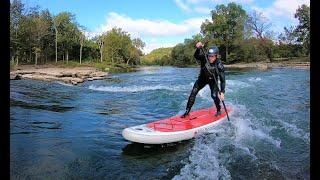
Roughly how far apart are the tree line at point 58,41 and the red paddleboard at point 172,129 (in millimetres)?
17098

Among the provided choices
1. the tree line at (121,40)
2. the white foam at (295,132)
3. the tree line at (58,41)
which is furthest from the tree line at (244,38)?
the white foam at (295,132)

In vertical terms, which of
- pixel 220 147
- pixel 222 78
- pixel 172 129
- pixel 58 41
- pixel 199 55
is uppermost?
pixel 58 41

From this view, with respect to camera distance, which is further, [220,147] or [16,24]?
[16,24]

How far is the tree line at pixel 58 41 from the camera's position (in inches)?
1681

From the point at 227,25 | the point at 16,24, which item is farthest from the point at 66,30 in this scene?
the point at 227,25

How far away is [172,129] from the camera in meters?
8.59

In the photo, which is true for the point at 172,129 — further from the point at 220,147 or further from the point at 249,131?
the point at 249,131

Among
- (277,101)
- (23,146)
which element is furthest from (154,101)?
(23,146)

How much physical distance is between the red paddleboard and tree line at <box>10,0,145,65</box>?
1710 cm

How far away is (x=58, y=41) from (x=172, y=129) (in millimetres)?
53090

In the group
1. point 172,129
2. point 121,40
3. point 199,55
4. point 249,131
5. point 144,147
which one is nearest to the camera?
point 144,147

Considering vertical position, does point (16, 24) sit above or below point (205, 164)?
above
